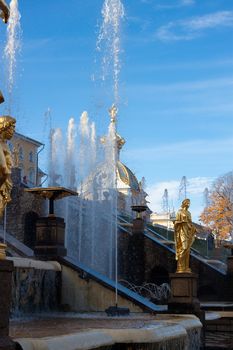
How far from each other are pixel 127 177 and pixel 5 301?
67.1m

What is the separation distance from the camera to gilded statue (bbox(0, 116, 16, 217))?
23.6ft

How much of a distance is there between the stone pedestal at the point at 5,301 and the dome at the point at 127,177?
64010mm

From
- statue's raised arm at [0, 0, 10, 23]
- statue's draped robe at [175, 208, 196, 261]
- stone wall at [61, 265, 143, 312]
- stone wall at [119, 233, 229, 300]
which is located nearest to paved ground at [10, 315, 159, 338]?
stone wall at [61, 265, 143, 312]

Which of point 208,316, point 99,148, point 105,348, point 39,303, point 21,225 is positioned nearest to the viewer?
point 105,348

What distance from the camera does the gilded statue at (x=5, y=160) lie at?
7180 millimetres

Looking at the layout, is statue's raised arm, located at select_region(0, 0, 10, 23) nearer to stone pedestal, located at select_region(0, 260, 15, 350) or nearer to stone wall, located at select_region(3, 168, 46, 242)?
stone pedestal, located at select_region(0, 260, 15, 350)

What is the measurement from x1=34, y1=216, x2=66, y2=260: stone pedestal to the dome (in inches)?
2161

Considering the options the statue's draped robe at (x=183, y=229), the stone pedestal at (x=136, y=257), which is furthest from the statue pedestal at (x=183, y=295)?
the stone pedestal at (x=136, y=257)

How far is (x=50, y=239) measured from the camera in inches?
612

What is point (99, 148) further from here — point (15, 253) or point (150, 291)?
point (15, 253)

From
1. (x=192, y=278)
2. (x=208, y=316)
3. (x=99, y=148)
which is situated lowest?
(x=208, y=316)

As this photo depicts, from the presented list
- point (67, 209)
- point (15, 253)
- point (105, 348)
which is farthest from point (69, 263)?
point (67, 209)

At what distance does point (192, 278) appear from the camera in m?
15.5

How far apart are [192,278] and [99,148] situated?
18.1 meters
